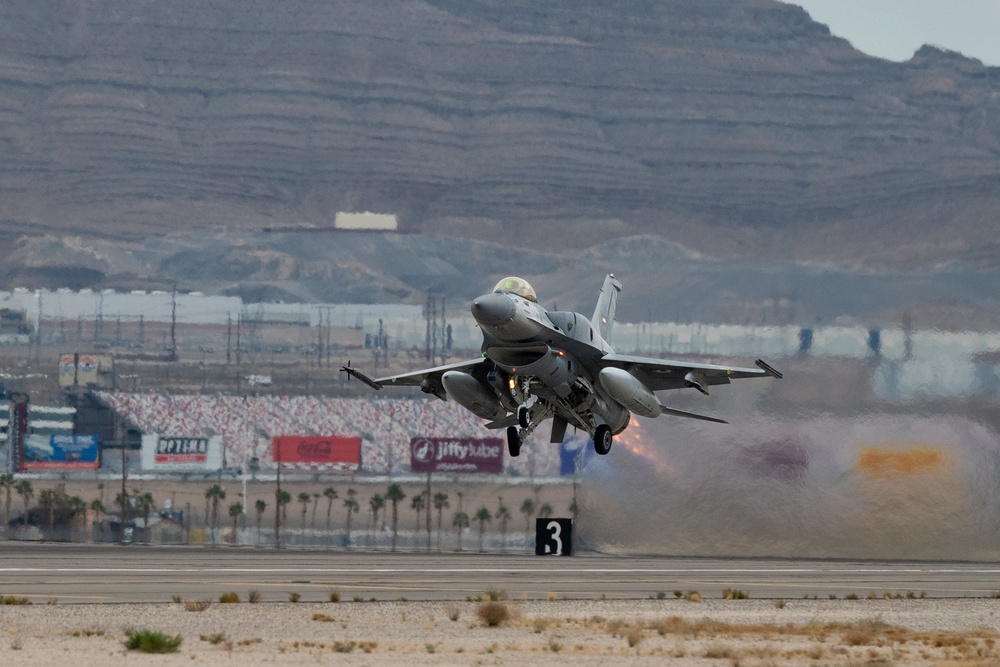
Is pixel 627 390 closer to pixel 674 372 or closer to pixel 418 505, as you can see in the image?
pixel 674 372

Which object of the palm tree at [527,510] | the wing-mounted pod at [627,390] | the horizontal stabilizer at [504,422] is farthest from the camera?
the palm tree at [527,510]

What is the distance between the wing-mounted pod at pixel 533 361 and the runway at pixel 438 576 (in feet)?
25.6

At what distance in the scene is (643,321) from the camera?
188375mm

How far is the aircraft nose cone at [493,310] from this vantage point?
48.3m

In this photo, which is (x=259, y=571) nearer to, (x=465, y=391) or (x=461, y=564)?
(x=461, y=564)

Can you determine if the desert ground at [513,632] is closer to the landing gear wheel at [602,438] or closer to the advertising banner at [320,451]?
the landing gear wheel at [602,438]

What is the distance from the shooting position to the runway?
184 ft

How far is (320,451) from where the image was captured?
190 meters

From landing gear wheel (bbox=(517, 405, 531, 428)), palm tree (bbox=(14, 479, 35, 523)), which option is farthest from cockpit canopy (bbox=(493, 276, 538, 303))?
palm tree (bbox=(14, 479, 35, 523))

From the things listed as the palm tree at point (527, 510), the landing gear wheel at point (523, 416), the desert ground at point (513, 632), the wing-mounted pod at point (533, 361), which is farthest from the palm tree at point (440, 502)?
the landing gear wheel at point (523, 416)

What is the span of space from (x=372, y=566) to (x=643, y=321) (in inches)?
4587

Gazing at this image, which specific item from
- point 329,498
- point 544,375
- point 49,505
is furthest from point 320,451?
point 544,375

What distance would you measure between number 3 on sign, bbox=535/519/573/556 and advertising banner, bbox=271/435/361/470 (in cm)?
9760

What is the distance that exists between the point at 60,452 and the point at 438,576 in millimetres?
136683
